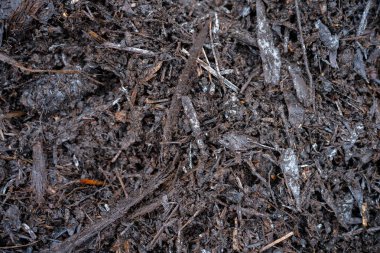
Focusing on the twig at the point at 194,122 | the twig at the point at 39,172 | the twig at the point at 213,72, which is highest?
the twig at the point at 213,72

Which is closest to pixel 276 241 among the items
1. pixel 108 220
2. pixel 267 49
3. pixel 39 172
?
pixel 108 220

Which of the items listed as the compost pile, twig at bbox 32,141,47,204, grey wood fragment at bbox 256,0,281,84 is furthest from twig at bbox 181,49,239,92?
twig at bbox 32,141,47,204

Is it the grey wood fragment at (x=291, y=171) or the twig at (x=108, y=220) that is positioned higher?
the grey wood fragment at (x=291, y=171)

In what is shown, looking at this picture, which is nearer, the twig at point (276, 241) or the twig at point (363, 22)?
the twig at point (276, 241)

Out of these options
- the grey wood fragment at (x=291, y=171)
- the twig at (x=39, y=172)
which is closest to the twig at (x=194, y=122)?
the grey wood fragment at (x=291, y=171)

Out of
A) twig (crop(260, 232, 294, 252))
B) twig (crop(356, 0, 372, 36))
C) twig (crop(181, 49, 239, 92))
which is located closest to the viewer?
twig (crop(260, 232, 294, 252))

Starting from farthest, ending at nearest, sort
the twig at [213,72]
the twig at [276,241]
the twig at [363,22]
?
1. the twig at [363,22]
2. the twig at [213,72]
3. the twig at [276,241]

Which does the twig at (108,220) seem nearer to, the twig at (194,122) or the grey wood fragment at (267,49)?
the twig at (194,122)

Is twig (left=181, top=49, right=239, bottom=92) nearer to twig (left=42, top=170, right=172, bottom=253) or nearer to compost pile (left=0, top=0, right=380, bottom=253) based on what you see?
compost pile (left=0, top=0, right=380, bottom=253)

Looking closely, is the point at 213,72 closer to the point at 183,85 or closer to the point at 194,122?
the point at 183,85
